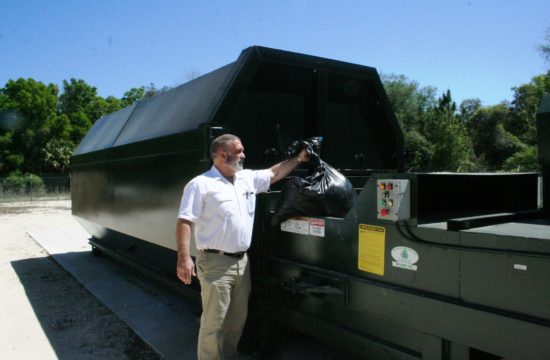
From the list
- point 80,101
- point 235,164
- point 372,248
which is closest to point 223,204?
point 235,164

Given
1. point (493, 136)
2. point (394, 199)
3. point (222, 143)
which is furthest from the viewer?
point (493, 136)

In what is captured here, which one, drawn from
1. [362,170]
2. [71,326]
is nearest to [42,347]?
[71,326]

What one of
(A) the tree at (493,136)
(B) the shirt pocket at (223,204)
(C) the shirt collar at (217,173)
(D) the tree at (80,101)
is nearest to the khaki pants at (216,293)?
(B) the shirt pocket at (223,204)

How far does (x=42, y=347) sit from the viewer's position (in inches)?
168

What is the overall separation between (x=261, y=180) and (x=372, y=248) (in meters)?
1.11

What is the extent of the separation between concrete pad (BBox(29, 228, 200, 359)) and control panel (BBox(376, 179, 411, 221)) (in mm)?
2317

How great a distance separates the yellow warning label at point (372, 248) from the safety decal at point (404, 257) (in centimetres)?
8

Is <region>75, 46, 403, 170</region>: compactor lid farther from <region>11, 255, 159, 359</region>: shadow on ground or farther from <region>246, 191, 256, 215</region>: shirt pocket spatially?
<region>11, 255, 159, 359</region>: shadow on ground

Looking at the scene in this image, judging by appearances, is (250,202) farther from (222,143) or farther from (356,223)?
(356,223)

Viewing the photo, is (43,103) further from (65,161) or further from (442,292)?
(442,292)

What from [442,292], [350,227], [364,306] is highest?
[350,227]

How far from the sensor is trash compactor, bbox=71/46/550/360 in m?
2.12

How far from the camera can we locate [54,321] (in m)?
4.99

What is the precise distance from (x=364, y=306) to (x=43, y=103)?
40.7 meters
